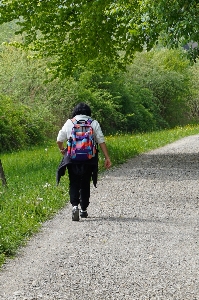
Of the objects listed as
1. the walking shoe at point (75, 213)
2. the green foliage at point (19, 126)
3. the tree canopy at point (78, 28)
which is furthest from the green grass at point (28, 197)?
the green foliage at point (19, 126)

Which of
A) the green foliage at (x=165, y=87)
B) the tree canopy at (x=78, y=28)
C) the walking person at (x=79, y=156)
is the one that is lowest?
the green foliage at (x=165, y=87)

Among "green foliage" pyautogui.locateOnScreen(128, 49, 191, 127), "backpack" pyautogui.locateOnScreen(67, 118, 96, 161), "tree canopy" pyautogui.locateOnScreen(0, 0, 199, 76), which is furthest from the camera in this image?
"green foliage" pyautogui.locateOnScreen(128, 49, 191, 127)

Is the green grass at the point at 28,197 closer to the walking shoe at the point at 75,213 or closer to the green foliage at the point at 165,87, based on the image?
the walking shoe at the point at 75,213

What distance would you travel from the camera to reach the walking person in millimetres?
9984

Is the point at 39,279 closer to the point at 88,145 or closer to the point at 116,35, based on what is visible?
the point at 88,145

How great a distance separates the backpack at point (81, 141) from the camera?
9.93 meters

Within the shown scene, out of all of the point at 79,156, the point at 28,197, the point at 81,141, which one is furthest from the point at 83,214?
the point at 28,197

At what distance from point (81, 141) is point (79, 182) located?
705 millimetres

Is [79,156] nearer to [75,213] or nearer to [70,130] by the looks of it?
[70,130]

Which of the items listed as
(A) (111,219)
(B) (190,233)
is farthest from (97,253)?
(A) (111,219)

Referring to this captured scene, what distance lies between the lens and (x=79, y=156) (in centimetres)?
998

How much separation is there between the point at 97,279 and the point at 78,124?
356cm

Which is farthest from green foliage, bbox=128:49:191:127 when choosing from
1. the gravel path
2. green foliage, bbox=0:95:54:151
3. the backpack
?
the backpack

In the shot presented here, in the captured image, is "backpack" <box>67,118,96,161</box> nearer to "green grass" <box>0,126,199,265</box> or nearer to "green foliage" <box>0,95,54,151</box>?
"green grass" <box>0,126,199,265</box>
